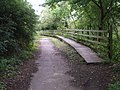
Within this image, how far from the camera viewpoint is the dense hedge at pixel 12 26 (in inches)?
364

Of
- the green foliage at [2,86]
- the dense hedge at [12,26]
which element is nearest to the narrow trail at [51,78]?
the green foliage at [2,86]

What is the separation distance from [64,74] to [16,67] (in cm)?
192

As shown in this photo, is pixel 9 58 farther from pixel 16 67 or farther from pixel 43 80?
pixel 43 80

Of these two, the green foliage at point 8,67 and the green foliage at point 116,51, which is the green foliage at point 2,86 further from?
the green foliage at point 116,51

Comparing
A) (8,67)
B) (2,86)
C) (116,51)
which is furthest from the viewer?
(116,51)

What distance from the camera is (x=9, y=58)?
31.6ft

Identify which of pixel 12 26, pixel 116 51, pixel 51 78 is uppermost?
pixel 12 26

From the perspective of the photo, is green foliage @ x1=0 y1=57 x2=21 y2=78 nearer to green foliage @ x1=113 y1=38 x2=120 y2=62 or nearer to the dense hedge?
the dense hedge

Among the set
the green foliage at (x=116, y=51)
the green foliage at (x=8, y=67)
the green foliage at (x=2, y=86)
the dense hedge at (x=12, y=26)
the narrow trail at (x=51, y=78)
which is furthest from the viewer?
the green foliage at (x=116, y=51)

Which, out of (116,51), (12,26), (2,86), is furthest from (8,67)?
(116,51)

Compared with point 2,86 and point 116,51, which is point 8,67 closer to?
point 2,86

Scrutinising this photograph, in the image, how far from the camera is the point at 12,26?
10.8 meters

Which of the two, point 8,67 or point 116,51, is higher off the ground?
point 8,67

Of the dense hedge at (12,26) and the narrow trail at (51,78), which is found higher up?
the dense hedge at (12,26)
